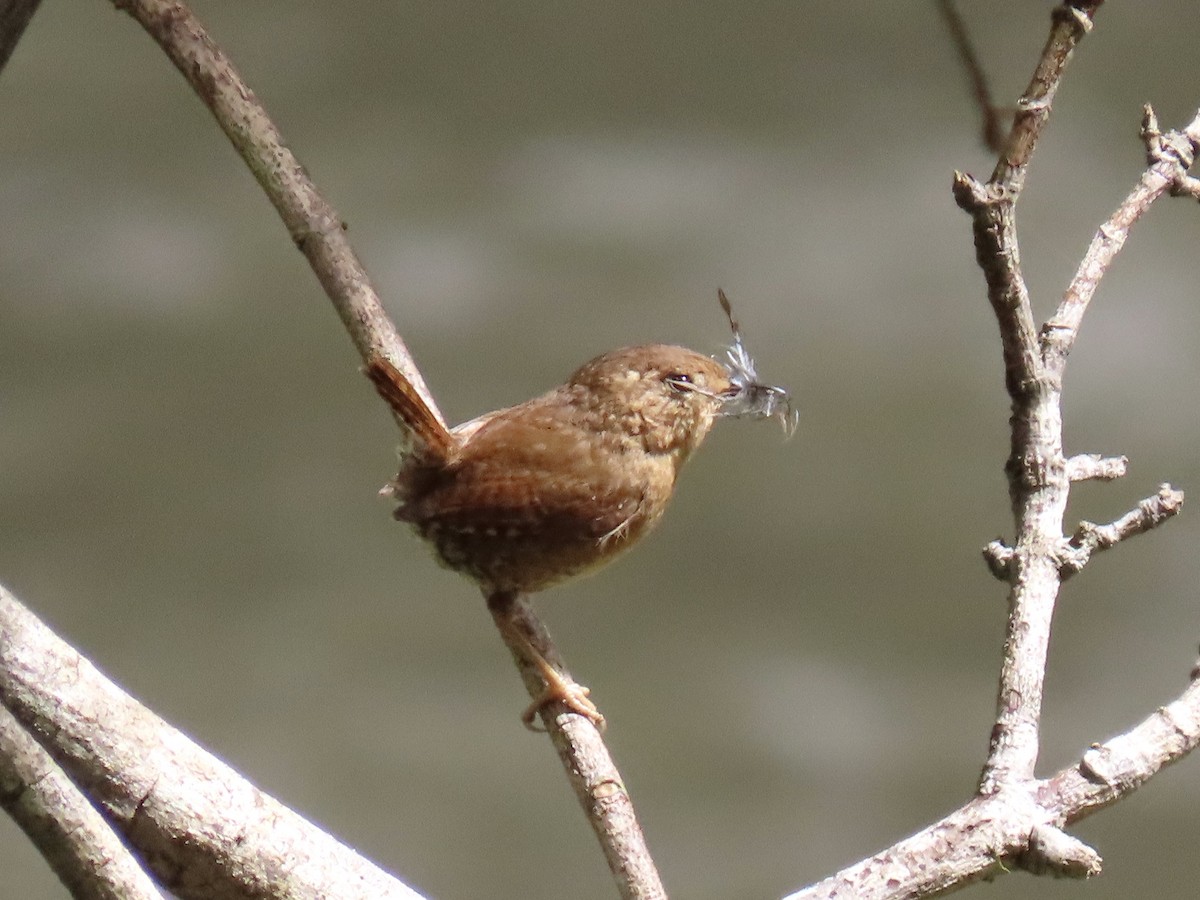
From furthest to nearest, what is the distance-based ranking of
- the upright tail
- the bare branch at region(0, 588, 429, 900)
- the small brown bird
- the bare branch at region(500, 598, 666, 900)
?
the small brown bird < the upright tail < the bare branch at region(500, 598, 666, 900) < the bare branch at region(0, 588, 429, 900)

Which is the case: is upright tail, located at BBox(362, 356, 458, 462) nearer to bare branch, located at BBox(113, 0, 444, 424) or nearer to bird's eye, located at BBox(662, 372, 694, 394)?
bare branch, located at BBox(113, 0, 444, 424)

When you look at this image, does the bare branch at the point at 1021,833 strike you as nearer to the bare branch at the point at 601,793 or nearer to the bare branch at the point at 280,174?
the bare branch at the point at 601,793

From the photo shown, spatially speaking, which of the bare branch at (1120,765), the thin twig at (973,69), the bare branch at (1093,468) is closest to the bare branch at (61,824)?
the thin twig at (973,69)

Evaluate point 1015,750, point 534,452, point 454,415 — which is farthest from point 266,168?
point 454,415

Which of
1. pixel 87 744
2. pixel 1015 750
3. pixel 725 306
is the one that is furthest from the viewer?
pixel 725 306

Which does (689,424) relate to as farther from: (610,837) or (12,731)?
(12,731)

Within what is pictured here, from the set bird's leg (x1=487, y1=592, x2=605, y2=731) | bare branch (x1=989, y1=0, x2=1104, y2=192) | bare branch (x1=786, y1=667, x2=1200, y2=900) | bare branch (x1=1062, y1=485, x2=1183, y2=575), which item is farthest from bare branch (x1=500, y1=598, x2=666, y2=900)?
bare branch (x1=989, y1=0, x2=1104, y2=192)

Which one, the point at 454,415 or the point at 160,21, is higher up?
the point at 454,415
